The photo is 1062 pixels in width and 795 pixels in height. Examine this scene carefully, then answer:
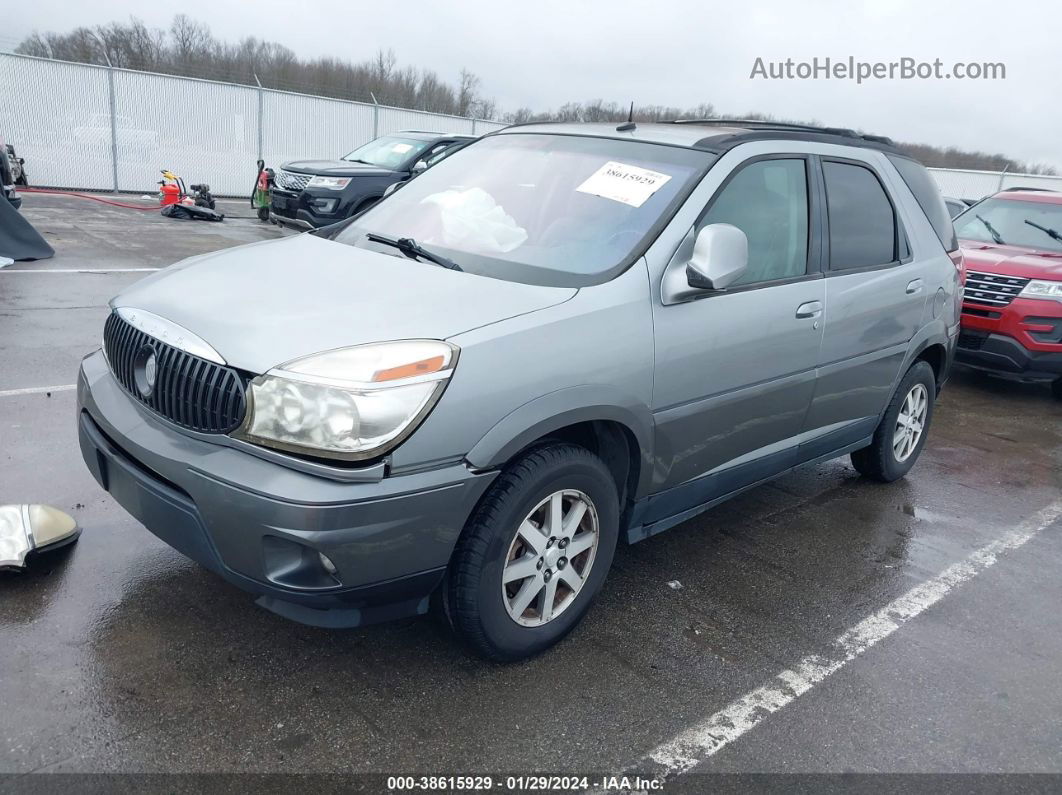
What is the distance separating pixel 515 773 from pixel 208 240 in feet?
37.9

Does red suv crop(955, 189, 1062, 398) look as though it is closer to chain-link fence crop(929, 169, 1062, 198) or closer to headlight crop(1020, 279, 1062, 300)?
headlight crop(1020, 279, 1062, 300)

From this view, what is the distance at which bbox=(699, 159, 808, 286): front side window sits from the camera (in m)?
3.38

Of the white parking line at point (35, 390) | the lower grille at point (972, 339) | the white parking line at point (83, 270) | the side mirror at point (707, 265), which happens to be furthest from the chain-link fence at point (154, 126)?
the side mirror at point (707, 265)

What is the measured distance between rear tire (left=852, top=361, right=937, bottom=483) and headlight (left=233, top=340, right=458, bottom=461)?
315 cm

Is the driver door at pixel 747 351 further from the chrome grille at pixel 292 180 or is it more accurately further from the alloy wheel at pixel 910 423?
the chrome grille at pixel 292 180

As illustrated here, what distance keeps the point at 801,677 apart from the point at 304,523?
1.86m

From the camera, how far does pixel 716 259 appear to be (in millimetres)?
2986

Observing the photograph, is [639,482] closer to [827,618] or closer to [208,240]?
[827,618]

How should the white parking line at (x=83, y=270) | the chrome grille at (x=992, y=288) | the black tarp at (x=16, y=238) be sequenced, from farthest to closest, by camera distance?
1. the black tarp at (x=16, y=238)
2. the white parking line at (x=83, y=270)
3. the chrome grille at (x=992, y=288)

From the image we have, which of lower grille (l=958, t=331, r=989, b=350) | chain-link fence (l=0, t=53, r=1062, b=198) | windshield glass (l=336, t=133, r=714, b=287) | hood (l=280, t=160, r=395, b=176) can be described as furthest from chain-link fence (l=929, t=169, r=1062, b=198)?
windshield glass (l=336, t=133, r=714, b=287)

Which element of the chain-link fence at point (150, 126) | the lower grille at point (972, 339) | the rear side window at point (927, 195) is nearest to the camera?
the rear side window at point (927, 195)

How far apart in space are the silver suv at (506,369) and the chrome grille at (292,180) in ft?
28.9

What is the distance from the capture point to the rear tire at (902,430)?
4656 mm

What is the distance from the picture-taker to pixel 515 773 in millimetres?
2424
